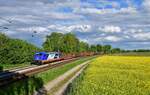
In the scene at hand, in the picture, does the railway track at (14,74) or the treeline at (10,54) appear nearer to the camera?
the railway track at (14,74)

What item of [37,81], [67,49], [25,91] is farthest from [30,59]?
[67,49]

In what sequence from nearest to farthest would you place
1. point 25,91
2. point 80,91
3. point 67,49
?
point 80,91
point 25,91
point 67,49

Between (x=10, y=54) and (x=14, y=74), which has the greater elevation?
(x=10, y=54)

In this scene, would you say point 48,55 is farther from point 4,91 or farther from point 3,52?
point 4,91

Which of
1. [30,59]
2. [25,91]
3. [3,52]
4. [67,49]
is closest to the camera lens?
[25,91]

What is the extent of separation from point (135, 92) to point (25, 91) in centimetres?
834

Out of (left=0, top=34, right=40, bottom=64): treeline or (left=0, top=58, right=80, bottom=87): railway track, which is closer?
(left=0, top=58, right=80, bottom=87): railway track

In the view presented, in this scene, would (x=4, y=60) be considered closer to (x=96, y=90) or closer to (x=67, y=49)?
(x=96, y=90)

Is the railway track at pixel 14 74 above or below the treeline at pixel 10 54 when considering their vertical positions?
below

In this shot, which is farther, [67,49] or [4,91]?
[67,49]

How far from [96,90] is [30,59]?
217ft

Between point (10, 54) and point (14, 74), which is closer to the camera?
point (14, 74)

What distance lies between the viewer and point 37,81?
1304 inches

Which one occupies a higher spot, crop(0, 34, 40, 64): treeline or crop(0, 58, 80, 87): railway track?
crop(0, 34, 40, 64): treeline
